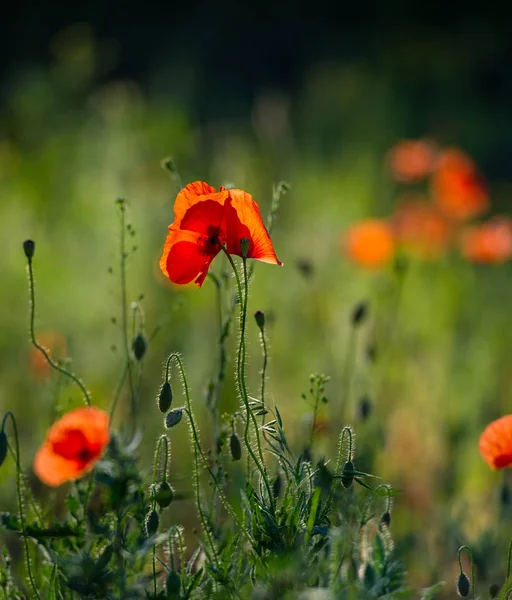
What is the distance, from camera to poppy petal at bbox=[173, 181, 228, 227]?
141 centimetres

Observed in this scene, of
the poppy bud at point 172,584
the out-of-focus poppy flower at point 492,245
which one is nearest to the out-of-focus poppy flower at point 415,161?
the out-of-focus poppy flower at point 492,245

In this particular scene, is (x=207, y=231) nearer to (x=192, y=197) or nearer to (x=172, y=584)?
(x=192, y=197)

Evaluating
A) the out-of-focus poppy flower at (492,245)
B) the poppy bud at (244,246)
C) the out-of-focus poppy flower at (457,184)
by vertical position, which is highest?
the out-of-focus poppy flower at (457,184)

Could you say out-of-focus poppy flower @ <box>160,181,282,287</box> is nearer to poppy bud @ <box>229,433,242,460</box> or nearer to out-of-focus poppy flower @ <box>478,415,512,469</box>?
poppy bud @ <box>229,433,242,460</box>

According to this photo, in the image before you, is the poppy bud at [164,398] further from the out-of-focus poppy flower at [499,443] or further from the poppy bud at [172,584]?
the out-of-focus poppy flower at [499,443]

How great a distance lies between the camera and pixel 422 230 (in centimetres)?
340

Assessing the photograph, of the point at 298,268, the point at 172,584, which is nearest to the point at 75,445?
the point at 172,584

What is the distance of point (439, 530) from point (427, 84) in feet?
18.7

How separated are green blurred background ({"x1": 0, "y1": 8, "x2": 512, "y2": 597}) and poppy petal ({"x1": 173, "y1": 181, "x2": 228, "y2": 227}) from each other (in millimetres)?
296

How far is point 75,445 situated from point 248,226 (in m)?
0.43

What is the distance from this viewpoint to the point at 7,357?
3.17 metres

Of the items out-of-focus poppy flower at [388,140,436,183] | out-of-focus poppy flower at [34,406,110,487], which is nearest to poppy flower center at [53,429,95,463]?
out-of-focus poppy flower at [34,406,110,487]

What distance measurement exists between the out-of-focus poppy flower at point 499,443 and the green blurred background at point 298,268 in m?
0.26

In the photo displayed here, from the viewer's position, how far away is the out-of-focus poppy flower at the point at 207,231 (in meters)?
1.42
